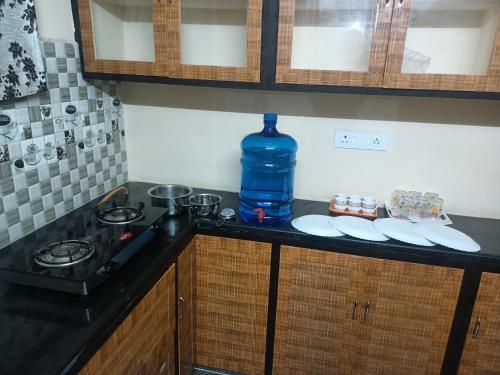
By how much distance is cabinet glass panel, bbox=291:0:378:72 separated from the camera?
1363mm

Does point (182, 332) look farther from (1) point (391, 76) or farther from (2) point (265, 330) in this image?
(1) point (391, 76)

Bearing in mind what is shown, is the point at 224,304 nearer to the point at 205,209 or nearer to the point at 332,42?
the point at 205,209

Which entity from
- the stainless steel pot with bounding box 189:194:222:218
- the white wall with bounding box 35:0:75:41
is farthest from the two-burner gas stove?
the white wall with bounding box 35:0:75:41

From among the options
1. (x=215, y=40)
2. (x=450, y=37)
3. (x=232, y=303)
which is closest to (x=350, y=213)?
(x=232, y=303)

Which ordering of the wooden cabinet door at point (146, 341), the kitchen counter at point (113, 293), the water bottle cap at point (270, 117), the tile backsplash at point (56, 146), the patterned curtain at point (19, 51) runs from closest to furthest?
the kitchen counter at point (113, 293), the wooden cabinet door at point (146, 341), the patterned curtain at point (19, 51), the tile backsplash at point (56, 146), the water bottle cap at point (270, 117)

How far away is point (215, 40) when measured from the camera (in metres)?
1.50

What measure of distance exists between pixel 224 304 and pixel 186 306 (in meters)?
0.18

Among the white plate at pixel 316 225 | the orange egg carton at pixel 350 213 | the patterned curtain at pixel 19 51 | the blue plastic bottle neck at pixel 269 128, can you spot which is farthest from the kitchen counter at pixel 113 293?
the patterned curtain at pixel 19 51

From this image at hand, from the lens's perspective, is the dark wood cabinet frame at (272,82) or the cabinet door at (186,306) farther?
the cabinet door at (186,306)

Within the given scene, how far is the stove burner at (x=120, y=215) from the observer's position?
4.48 ft

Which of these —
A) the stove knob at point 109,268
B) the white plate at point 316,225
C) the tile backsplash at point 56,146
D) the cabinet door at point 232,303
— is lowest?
the cabinet door at point 232,303

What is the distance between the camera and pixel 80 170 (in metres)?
1.60

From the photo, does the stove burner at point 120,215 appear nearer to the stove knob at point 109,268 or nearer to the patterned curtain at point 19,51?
the stove knob at point 109,268

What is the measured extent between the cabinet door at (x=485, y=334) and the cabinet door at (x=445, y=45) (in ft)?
2.37
